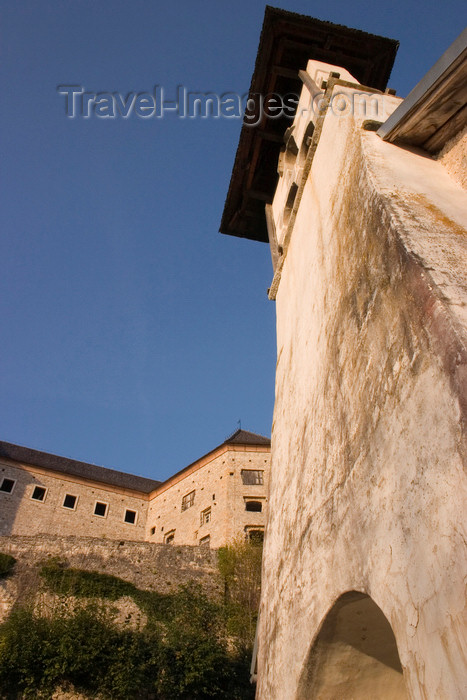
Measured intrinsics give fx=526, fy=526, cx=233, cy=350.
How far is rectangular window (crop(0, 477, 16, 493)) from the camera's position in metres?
28.4

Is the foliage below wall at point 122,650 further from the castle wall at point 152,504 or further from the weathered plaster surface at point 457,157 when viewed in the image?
the weathered plaster surface at point 457,157

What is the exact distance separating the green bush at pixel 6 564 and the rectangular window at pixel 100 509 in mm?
11298

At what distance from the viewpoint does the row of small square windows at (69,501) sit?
28.7 metres

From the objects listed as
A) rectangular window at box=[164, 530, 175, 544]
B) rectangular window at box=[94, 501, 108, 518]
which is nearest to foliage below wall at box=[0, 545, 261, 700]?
rectangular window at box=[164, 530, 175, 544]

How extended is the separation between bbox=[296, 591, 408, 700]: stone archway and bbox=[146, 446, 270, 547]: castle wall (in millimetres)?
21043

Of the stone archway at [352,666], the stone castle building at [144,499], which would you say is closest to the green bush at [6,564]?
the stone castle building at [144,499]

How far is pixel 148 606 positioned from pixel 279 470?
15455 mm

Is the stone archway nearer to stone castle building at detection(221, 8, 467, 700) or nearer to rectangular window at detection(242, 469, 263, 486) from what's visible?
stone castle building at detection(221, 8, 467, 700)

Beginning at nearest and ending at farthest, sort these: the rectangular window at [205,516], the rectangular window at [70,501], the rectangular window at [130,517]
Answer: the rectangular window at [205,516], the rectangular window at [70,501], the rectangular window at [130,517]

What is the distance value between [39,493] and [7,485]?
5.73ft

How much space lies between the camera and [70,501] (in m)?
29.8

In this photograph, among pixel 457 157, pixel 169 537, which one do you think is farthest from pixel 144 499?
pixel 457 157

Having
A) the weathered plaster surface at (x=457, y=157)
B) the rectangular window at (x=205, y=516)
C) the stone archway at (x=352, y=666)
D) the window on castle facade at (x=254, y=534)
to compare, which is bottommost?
the stone archway at (x=352, y=666)

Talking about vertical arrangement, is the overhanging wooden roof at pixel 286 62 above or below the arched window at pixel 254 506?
above
